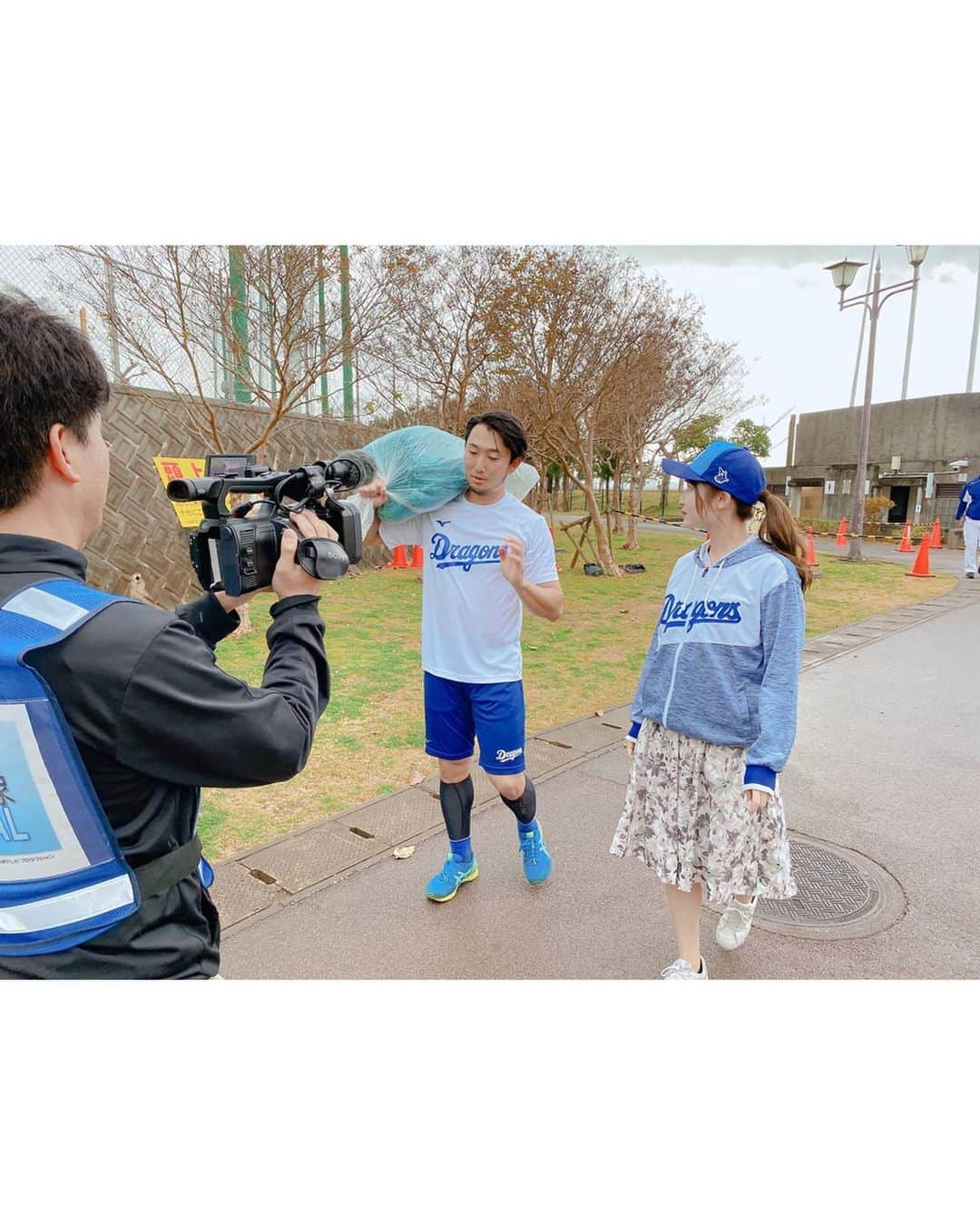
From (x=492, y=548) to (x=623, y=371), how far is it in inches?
366

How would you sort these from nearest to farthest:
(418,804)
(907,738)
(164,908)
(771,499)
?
(164,908), (771,499), (418,804), (907,738)

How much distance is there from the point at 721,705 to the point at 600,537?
10272 millimetres

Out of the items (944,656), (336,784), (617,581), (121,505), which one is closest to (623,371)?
(617,581)

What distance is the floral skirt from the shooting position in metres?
2.24

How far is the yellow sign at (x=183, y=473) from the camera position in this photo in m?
6.93

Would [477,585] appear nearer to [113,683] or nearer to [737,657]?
[737,657]

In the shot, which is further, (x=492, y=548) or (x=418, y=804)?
(x=418, y=804)

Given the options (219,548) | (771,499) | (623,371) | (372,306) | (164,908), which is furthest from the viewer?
(623,371)

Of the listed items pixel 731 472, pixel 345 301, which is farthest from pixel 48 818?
pixel 345 301

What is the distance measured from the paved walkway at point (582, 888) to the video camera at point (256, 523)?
1618 millimetres

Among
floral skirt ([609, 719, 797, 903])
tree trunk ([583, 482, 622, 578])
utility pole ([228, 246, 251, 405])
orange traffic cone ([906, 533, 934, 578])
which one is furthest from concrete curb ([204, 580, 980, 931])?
orange traffic cone ([906, 533, 934, 578])

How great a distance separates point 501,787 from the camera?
288 cm

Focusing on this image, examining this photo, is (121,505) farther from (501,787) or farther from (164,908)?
(164,908)

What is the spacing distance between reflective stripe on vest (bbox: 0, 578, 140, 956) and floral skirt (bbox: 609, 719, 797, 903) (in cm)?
162
